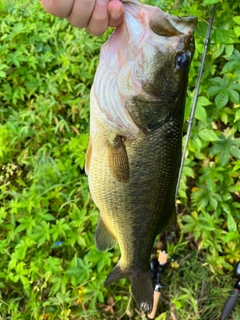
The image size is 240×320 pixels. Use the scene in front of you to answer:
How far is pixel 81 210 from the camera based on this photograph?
282cm

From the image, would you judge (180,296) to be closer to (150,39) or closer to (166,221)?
(166,221)

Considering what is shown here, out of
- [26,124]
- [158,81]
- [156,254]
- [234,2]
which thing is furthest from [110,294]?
[234,2]

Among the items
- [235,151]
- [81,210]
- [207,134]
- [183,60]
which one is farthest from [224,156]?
[183,60]

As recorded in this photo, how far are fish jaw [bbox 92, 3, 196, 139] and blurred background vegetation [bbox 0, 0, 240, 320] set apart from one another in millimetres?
853

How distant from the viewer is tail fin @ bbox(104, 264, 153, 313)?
190 centimetres

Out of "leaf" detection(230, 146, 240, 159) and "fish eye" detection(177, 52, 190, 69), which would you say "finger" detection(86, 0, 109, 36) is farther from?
"leaf" detection(230, 146, 240, 159)

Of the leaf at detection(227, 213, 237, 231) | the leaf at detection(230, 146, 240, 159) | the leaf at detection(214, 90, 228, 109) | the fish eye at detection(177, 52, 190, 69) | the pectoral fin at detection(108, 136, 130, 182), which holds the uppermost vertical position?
the fish eye at detection(177, 52, 190, 69)

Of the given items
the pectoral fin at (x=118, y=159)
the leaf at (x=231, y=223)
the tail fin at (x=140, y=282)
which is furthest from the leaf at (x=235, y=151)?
the pectoral fin at (x=118, y=159)

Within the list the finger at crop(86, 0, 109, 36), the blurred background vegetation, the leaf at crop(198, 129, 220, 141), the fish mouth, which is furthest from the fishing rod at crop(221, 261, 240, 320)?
the finger at crop(86, 0, 109, 36)

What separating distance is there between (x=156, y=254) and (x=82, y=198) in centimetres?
77

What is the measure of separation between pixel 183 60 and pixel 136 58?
183 mm

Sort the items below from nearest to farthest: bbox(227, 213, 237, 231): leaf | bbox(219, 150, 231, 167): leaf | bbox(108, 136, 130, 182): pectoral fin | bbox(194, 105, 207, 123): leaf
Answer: bbox(108, 136, 130, 182): pectoral fin → bbox(194, 105, 207, 123): leaf → bbox(219, 150, 231, 167): leaf → bbox(227, 213, 237, 231): leaf

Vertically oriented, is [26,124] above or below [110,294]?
above

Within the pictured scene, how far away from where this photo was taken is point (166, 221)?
1.74m
